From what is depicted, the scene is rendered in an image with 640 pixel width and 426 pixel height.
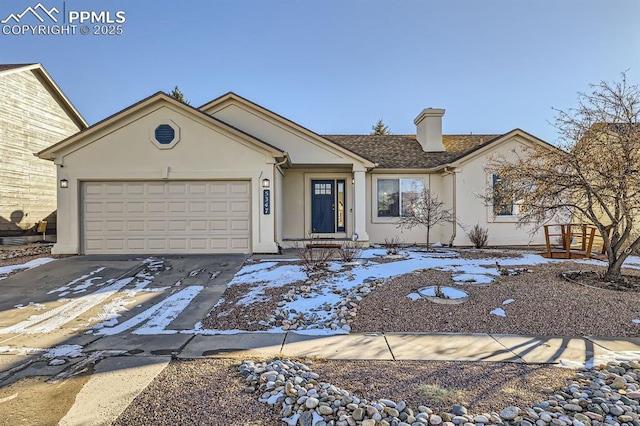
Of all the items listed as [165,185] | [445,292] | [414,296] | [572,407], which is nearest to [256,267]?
[414,296]

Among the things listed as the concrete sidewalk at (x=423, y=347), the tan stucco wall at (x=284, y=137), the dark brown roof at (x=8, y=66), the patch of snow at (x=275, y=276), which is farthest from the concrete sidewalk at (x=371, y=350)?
the dark brown roof at (x=8, y=66)

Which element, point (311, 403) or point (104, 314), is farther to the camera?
point (104, 314)

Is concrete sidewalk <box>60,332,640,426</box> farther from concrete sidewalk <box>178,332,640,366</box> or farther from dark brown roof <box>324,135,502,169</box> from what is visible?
dark brown roof <box>324,135,502,169</box>

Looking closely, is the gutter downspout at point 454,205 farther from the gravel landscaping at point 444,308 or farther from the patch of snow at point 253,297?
the patch of snow at point 253,297

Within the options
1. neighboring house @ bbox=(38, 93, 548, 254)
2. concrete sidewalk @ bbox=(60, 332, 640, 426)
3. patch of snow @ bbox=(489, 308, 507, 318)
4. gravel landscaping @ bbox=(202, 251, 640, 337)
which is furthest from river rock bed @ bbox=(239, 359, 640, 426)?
neighboring house @ bbox=(38, 93, 548, 254)

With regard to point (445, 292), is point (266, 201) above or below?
above

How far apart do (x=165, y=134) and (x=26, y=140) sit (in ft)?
31.6

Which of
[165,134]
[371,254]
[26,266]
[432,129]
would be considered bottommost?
[26,266]

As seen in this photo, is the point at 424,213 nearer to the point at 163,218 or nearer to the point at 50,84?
the point at 163,218

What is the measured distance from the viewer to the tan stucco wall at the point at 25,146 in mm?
14867

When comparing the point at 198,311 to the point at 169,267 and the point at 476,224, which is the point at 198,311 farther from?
the point at 476,224

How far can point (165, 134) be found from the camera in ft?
36.5

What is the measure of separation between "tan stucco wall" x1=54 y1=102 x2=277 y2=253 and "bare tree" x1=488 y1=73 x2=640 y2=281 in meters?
7.08

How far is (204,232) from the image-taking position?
1114cm
